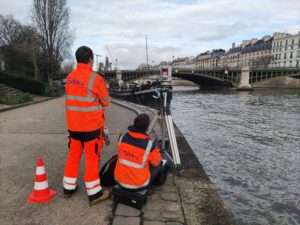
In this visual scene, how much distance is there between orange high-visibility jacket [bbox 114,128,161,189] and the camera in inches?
112

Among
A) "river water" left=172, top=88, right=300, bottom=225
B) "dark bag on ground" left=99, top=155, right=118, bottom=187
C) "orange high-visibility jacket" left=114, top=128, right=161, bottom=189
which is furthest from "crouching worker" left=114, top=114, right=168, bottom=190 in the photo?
"river water" left=172, top=88, right=300, bottom=225

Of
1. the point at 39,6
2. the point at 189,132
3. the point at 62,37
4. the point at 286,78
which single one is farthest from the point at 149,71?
the point at 189,132

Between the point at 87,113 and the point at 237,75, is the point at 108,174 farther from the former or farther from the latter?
the point at 237,75

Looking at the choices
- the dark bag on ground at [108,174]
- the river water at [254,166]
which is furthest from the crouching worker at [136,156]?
the river water at [254,166]

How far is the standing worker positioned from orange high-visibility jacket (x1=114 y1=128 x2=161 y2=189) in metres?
0.31

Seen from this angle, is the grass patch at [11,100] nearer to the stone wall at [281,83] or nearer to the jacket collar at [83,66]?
the jacket collar at [83,66]

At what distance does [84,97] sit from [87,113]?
19cm

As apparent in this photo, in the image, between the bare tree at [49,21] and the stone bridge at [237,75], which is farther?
the stone bridge at [237,75]

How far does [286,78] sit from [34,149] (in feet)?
208

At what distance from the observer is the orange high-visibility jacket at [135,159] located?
2.84 metres

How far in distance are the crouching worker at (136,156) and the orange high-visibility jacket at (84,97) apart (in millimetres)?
443

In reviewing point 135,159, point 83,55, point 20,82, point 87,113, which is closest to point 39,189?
point 87,113

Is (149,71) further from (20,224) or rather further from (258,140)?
(20,224)

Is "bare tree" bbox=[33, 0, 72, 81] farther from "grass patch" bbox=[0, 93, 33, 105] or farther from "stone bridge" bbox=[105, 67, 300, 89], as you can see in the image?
"stone bridge" bbox=[105, 67, 300, 89]
